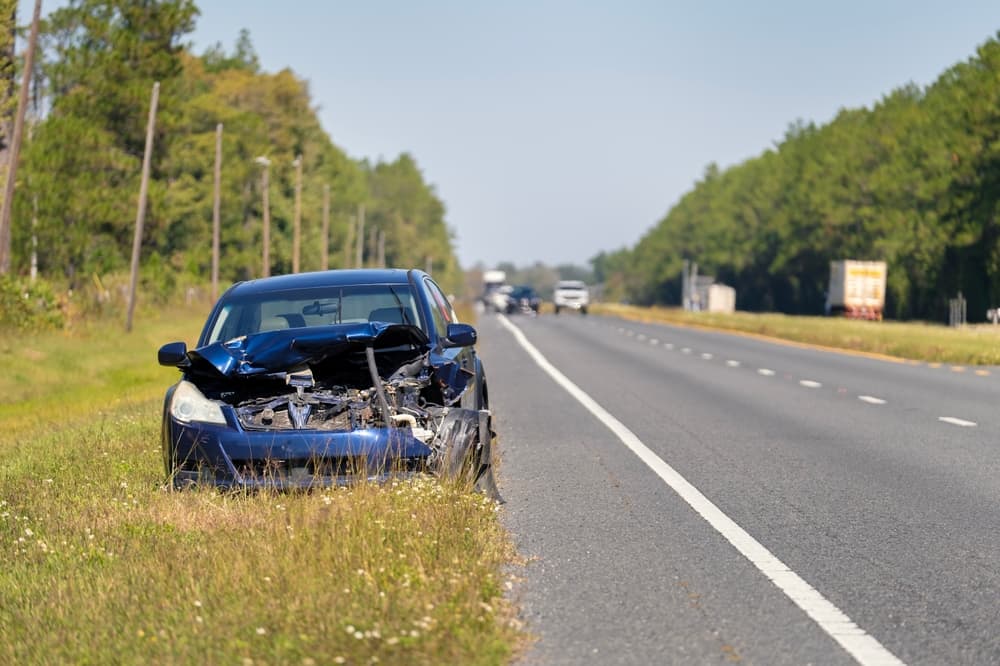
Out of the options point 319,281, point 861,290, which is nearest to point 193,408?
point 319,281

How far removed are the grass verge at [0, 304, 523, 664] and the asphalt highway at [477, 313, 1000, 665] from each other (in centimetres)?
35

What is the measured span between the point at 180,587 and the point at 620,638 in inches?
78.1

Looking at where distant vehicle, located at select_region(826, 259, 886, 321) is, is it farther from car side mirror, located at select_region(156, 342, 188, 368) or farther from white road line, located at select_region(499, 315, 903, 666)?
car side mirror, located at select_region(156, 342, 188, 368)

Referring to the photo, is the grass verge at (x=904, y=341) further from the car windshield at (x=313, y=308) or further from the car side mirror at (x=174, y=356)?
the car side mirror at (x=174, y=356)

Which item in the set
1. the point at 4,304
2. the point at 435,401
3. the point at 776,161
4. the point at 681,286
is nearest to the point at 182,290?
the point at 4,304

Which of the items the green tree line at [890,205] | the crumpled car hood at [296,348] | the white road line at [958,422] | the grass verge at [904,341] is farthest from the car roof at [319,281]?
the green tree line at [890,205]

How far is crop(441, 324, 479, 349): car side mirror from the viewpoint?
1005cm

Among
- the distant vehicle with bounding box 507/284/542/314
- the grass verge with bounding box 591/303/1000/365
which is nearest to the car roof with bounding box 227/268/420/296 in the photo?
the grass verge with bounding box 591/303/1000/365

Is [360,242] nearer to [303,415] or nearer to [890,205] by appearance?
[890,205]

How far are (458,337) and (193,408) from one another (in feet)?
6.31

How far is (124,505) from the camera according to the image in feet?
28.5

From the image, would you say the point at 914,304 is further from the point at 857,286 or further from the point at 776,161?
the point at 776,161

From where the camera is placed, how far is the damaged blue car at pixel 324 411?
879cm

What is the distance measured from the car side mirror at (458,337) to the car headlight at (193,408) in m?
1.71
